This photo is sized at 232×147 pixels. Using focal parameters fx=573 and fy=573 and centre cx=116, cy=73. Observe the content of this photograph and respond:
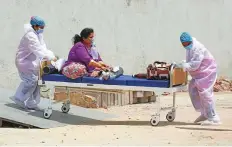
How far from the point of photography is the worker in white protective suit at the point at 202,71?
8144 millimetres

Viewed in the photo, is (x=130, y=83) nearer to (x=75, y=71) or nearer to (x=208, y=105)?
(x=75, y=71)

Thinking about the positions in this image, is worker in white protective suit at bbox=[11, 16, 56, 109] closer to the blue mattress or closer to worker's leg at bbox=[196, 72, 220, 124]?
the blue mattress

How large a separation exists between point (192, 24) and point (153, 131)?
5.99 m

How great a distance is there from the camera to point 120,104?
11117 mm

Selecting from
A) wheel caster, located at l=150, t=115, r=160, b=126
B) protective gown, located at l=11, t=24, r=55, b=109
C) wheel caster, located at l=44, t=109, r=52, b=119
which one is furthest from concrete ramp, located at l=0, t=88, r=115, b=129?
wheel caster, located at l=150, t=115, r=160, b=126

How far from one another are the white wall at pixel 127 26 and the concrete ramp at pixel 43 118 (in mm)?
1846

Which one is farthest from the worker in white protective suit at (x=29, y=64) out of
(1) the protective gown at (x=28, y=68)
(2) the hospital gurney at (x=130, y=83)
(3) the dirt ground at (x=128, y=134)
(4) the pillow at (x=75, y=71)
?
(3) the dirt ground at (x=128, y=134)

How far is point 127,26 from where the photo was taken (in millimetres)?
12453

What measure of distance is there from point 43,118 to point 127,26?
15.0 feet

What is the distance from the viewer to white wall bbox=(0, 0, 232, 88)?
1112 centimetres

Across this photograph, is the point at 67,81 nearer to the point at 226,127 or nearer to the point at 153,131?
the point at 153,131

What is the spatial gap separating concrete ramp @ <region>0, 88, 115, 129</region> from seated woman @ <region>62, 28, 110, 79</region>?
737mm

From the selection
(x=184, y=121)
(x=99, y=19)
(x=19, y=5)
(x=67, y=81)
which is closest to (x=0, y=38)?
(x=19, y=5)

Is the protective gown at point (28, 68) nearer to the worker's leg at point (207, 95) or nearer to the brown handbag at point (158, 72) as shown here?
the brown handbag at point (158, 72)
